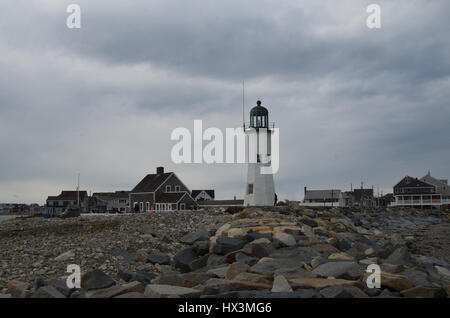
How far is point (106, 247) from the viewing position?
12523mm

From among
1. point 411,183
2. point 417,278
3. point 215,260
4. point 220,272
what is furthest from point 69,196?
point 417,278

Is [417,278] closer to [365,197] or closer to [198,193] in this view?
[198,193]

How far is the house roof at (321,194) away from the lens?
208 feet

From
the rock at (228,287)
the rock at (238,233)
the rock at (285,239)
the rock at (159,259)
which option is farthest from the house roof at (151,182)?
the rock at (228,287)

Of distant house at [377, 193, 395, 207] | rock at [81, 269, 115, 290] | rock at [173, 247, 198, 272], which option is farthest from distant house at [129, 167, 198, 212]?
distant house at [377, 193, 395, 207]

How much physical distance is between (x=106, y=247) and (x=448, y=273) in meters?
9.86

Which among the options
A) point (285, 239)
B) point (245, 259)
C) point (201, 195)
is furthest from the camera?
point (201, 195)

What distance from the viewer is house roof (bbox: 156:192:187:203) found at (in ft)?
140

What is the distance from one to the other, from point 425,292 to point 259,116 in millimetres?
26566

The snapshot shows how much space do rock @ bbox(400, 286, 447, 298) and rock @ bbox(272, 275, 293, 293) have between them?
2025 millimetres

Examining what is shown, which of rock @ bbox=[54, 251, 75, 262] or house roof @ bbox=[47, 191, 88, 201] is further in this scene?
house roof @ bbox=[47, 191, 88, 201]

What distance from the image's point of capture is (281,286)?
23.0ft

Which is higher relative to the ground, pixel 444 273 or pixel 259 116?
pixel 259 116

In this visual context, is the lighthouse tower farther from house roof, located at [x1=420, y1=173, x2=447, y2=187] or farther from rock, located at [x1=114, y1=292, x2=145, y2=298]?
house roof, located at [x1=420, y1=173, x2=447, y2=187]
